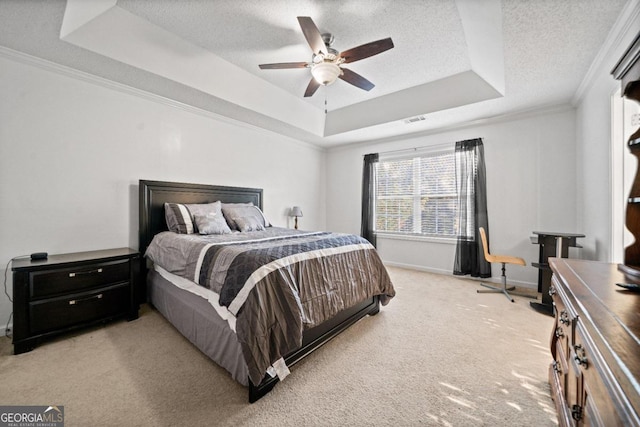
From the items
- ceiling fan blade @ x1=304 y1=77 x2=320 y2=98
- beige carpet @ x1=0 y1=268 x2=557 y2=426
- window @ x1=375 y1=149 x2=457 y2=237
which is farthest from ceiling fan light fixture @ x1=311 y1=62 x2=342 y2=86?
window @ x1=375 y1=149 x2=457 y2=237

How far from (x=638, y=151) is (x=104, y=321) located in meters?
3.94

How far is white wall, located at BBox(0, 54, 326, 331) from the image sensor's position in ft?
7.80

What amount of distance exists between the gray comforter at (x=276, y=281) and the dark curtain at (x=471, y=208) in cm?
218

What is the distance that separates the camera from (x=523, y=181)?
12.3 feet

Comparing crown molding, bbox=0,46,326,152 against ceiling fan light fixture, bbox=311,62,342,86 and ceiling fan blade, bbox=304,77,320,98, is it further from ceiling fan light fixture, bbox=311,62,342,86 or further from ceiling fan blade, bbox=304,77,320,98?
ceiling fan light fixture, bbox=311,62,342,86

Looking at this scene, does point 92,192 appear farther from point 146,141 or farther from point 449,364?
point 449,364

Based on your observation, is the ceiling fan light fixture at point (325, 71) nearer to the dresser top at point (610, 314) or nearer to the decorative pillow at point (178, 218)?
the decorative pillow at point (178, 218)

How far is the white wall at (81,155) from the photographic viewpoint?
2377 millimetres

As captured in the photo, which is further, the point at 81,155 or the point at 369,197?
the point at 369,197

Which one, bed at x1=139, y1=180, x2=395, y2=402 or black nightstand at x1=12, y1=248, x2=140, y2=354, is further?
black nightstand at x1=12, y1=248, x2=140, y2=354

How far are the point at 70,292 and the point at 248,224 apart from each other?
1813 mm

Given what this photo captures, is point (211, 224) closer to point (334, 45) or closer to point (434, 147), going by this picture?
point (334, 45)

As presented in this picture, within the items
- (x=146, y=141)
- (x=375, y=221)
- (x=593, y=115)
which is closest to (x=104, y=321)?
(x=146, y=141)

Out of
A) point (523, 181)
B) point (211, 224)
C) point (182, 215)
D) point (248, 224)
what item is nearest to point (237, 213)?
point (248, 224)
